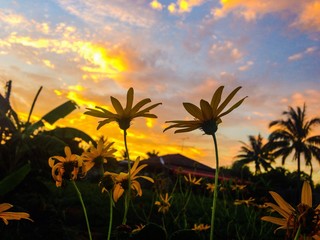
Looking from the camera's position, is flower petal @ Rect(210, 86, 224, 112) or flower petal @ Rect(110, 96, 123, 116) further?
flower petal @ Rect(110, 96, 123, 116)

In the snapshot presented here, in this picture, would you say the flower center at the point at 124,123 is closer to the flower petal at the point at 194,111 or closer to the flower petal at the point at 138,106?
the flower petal at the point at 138,106

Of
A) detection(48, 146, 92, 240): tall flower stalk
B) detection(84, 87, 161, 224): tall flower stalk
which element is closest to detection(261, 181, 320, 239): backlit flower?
detection(84, 87, 161, 224): tall flower stalk

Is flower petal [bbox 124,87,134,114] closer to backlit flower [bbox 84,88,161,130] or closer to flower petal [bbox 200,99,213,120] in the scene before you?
backlit flower [bbox 84,88,161,130]

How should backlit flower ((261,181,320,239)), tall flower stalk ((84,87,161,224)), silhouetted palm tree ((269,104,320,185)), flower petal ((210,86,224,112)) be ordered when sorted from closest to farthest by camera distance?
backlit flower ((261,181,320,239)), flower petal ((210,86,224,112)), tall flower stalk ((84,87,161,224)), silhouetted palm tree ((269,104,320,185))

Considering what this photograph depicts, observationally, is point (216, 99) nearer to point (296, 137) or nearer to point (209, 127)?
point (209, 127)

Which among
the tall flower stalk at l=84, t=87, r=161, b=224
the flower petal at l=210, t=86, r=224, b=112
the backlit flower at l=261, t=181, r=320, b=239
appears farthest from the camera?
the tall flower stalk at l=84, t=87, r=161, b=224

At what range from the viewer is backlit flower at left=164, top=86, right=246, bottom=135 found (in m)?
0.99

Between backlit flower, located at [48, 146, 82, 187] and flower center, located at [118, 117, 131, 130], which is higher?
flower center, located at [118, 117, 131, 130]

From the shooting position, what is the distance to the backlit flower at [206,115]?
99 cm

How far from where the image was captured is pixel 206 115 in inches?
40.0

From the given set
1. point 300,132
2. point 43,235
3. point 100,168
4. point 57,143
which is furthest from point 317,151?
point 100,168

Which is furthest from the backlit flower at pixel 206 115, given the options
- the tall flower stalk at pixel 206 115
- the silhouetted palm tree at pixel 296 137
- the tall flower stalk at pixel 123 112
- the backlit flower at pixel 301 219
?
the silhouetted palm tree at pixel 296 137

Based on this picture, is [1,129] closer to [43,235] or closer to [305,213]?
[43,235]

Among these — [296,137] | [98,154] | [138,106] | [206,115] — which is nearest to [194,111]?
[206,115]
